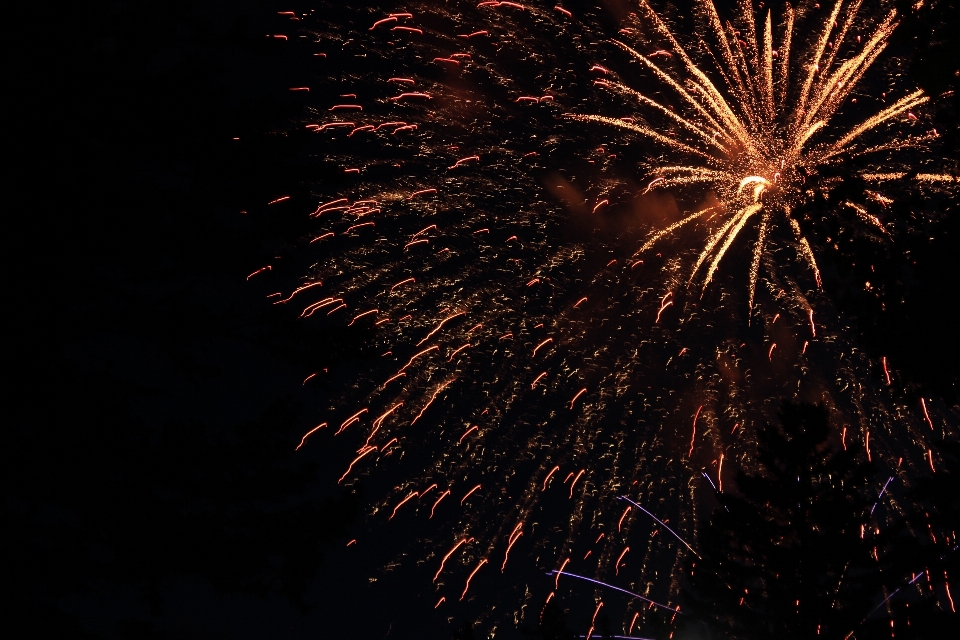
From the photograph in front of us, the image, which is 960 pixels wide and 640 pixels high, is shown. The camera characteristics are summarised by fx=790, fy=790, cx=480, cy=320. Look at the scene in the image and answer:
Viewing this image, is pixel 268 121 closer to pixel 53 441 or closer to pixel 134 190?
pixel 134 190

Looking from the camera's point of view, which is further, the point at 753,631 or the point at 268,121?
the point at 753,631

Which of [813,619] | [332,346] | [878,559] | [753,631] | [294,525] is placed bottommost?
[753,631]

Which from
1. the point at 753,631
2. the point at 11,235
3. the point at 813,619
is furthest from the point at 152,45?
the point at 753,631

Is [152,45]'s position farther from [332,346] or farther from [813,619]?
[813,619]

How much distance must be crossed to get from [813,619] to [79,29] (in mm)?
20405

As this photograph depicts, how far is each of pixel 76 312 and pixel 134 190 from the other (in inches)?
55.0

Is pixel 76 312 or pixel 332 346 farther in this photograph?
pixel 332 346

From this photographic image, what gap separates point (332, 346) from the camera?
Answer: 363 inches

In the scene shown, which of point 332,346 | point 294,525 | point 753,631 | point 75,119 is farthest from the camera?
point 753,631

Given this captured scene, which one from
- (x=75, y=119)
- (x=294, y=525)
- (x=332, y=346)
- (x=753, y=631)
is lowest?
(x=753, y=631)

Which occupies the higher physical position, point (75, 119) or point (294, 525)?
point (75, 119)

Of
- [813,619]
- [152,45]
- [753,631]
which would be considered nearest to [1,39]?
[152,45]

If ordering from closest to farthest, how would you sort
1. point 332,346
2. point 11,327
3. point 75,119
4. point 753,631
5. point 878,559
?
1. point 11,327
2. point 75,119
3. point 332,346
4. point 878,559
5. point 753,631

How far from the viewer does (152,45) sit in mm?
8773
